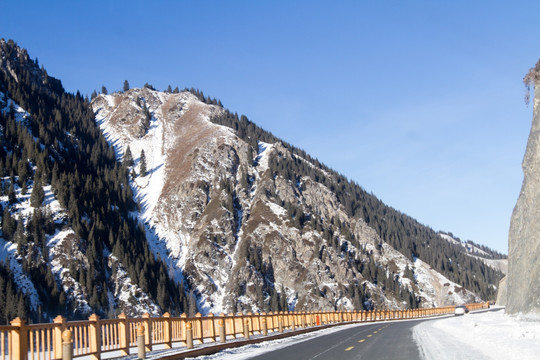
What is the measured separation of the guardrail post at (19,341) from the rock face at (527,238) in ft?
103

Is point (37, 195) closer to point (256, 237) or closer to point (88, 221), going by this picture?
point (88, 221)

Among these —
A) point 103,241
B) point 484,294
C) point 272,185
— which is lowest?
point 484,294

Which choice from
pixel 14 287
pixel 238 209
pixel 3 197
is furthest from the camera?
pixel 238 209

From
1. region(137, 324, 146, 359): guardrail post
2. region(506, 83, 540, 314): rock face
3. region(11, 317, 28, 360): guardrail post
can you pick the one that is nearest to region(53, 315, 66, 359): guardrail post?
region(11, 317, 28, 360): guardrail post

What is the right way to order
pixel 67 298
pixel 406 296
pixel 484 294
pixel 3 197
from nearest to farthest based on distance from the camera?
pixel 67 298
pixel 3 197
pixel 406 296
pixel 484 294

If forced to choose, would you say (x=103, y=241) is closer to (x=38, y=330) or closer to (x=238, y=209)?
(x=238, y=209)

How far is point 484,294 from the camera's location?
173 m

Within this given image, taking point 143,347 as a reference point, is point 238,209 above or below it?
above

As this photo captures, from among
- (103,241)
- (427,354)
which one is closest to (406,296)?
(103,241)

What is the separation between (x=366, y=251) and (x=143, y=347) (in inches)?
5538

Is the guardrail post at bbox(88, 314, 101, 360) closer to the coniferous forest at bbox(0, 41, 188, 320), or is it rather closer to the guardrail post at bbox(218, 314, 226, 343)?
the guardrail post at bbox(218, 314, 226, 343)

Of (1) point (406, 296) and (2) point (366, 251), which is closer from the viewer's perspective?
(1) point (406, 296)

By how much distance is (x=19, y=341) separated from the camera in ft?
42.7

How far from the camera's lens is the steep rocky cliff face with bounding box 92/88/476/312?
408 ft
